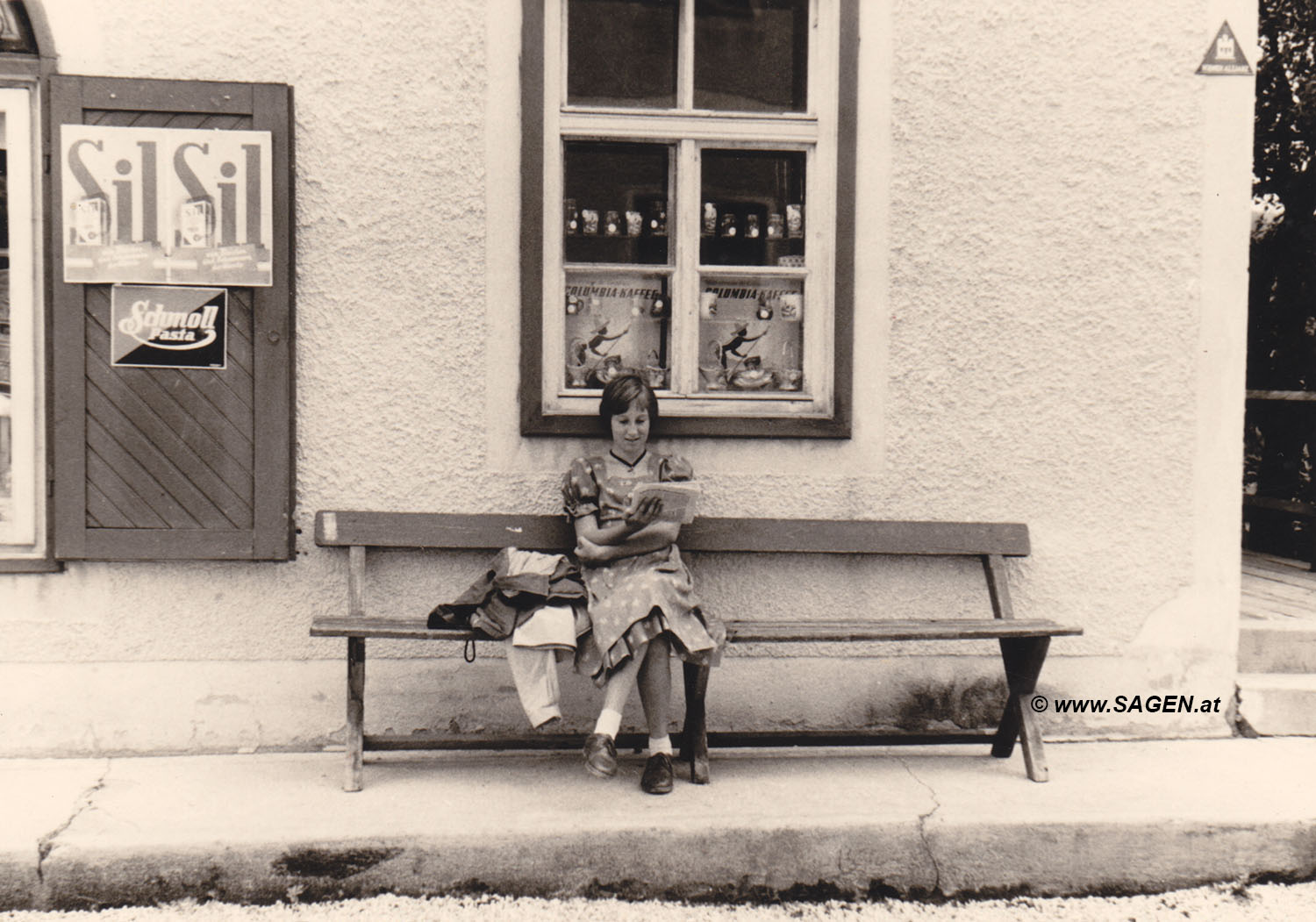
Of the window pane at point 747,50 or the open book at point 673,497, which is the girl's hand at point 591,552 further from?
the window pane at point 747,50

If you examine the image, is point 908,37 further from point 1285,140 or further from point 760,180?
point 1285,140

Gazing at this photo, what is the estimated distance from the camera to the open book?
10.6 feet

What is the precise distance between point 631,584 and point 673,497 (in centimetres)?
28

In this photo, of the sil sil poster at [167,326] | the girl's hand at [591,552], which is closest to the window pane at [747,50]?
the girl's hand at [591,552]

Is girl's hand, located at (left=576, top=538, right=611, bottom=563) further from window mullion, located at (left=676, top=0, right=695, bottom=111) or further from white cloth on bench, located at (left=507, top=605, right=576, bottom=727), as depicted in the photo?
window mullion, located at (left=676, top=0, right=695, bottom=111)

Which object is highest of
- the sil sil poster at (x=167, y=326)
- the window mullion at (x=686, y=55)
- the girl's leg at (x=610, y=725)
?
the window mullion at (x=686, y=55)

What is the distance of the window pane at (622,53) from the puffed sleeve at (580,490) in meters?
1.24

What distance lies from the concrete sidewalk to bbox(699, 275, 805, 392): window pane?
130 centimetres

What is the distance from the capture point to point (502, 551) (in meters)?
3.41

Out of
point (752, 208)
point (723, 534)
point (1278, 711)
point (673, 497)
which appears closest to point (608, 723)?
point (673, 497)

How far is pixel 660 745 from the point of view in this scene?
3.30 m

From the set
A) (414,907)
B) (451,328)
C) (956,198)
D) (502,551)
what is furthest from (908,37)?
(414,907)

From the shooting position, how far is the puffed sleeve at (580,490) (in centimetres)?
344

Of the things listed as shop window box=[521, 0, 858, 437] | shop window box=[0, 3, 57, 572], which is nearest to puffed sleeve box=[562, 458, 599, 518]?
shop window box=[521, 0, 858, 437]
